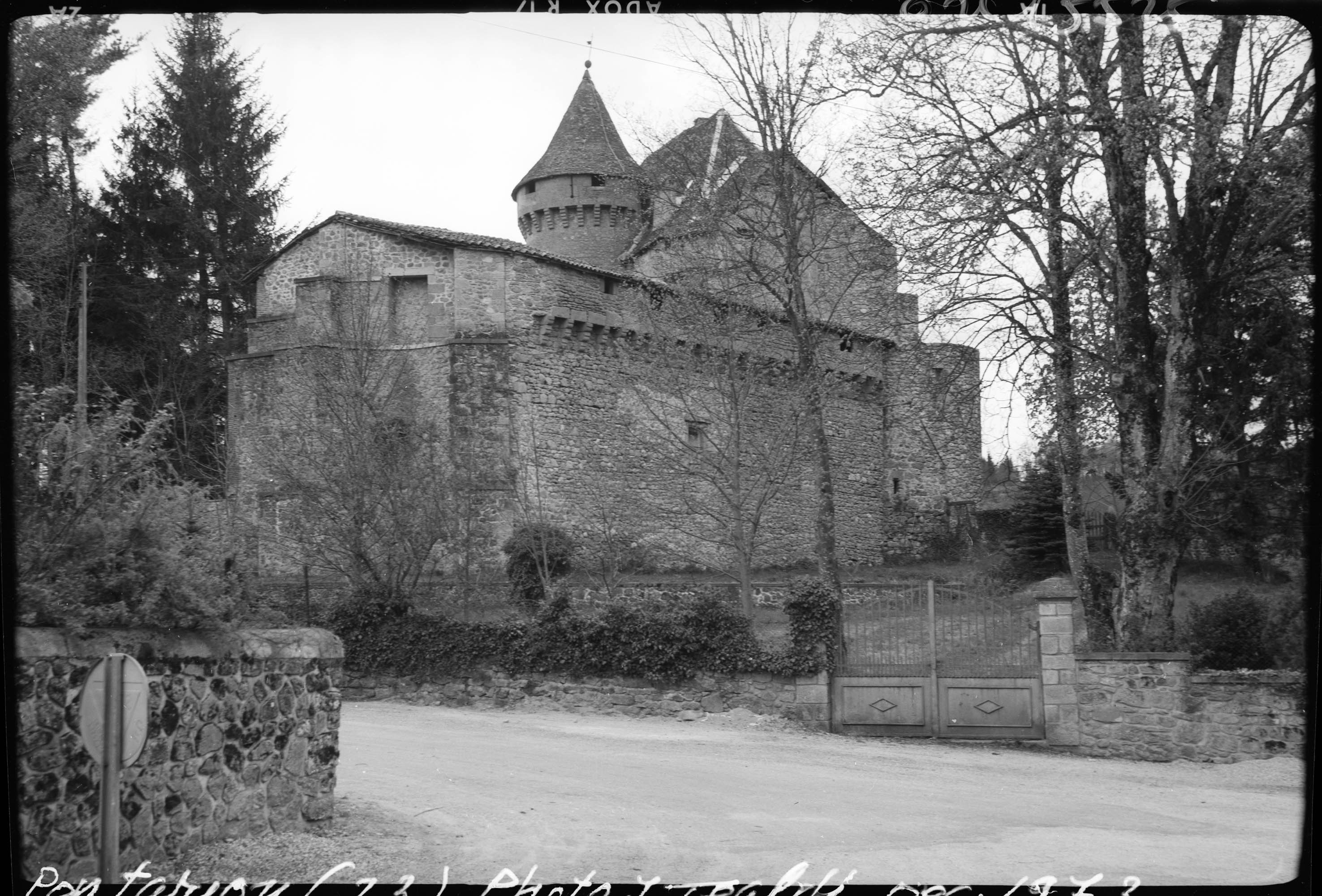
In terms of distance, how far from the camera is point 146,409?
22.7 meters

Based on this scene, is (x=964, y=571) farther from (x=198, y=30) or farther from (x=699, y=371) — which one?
(x=198, y=30)

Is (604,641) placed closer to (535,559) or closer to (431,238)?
(535,559)

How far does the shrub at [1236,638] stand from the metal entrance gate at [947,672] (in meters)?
1.59

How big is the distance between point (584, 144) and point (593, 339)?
401 inches

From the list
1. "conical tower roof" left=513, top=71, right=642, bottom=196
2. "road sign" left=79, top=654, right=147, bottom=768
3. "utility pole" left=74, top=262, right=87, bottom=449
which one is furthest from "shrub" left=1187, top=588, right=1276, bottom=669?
"conical tower roof" left=513, top=71, right=642, bottom=196

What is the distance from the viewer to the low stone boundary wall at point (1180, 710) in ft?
35.0

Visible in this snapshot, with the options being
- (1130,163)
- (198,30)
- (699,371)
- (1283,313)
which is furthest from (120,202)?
(1283,313)

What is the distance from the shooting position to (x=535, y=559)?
738 inches

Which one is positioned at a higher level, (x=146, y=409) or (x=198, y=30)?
(x=198, y=30)

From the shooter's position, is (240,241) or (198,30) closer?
(198,30)

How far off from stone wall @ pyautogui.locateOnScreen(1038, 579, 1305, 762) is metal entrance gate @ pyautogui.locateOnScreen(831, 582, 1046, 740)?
0.68ft

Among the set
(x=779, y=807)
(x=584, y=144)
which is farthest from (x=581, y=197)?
(x=779, y=807)

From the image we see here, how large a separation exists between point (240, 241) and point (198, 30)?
15605 millimetres

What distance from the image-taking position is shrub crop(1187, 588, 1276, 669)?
1112cm
